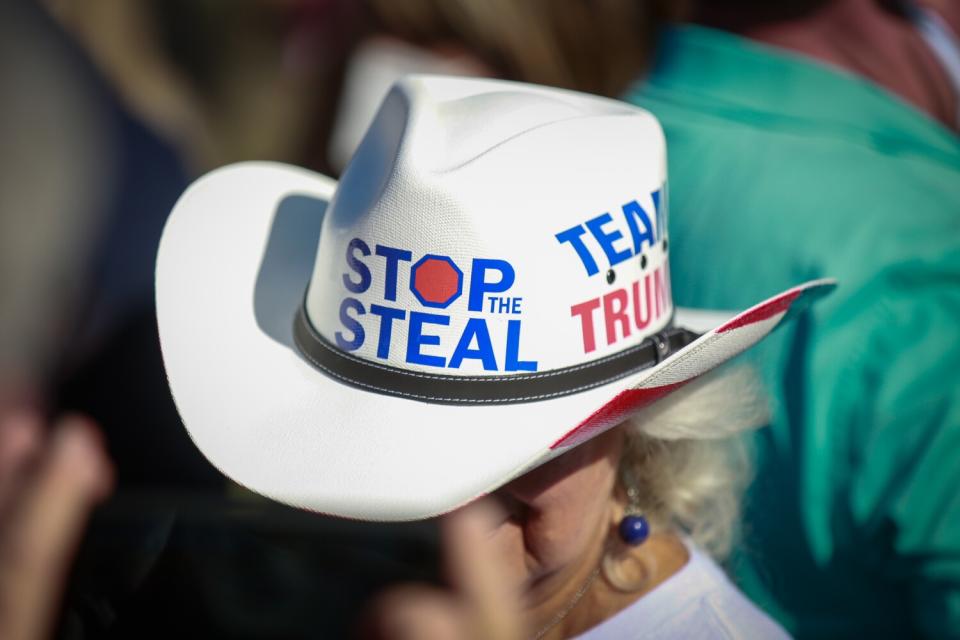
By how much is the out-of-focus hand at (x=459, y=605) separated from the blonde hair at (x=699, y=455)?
662 mm

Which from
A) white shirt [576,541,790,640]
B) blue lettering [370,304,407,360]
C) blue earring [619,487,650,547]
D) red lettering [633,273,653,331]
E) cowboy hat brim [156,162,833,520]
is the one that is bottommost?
white shirt [576,541,790,640]

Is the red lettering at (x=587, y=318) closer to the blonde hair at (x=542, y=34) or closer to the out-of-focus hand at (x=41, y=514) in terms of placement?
the out-of-focus hand at (x=41, y=514)

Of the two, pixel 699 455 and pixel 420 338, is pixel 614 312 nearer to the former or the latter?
pixel 420 338

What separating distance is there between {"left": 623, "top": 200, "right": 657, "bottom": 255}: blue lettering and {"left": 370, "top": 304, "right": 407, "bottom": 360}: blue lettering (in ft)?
1.32

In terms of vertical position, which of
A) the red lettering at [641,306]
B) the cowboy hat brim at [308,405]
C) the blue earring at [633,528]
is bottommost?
the blue earring at [633,528]

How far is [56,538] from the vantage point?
1180 millimetres

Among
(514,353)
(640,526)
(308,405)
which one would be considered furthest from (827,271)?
(308,405)

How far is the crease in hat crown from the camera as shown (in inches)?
54.7

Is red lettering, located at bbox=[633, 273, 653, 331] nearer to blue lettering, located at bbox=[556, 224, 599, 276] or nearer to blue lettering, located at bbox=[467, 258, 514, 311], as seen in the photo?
blue lettering, located at bbox=[556, 224, 599, 276]

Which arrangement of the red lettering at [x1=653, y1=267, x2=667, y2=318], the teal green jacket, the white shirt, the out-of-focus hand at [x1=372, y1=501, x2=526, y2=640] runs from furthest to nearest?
the teal green jacket
the white shirt
the red lettering at [x1=653, y1=267, x2=667, y2=318]
the out-of-focus hand at [x1=372, y1=501, x2=526, y2=640]

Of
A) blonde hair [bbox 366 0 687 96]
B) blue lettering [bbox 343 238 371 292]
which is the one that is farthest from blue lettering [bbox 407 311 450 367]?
blonde hair [bbox 366 0 687 96]

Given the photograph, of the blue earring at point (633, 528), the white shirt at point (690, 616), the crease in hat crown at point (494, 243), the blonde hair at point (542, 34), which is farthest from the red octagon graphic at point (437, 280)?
the blonde hair at point (542, 34)

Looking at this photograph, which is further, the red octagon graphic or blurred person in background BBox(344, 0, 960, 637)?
blurred person in background BBox(344, 0, 960, 637)

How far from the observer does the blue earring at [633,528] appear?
5.74 ft
